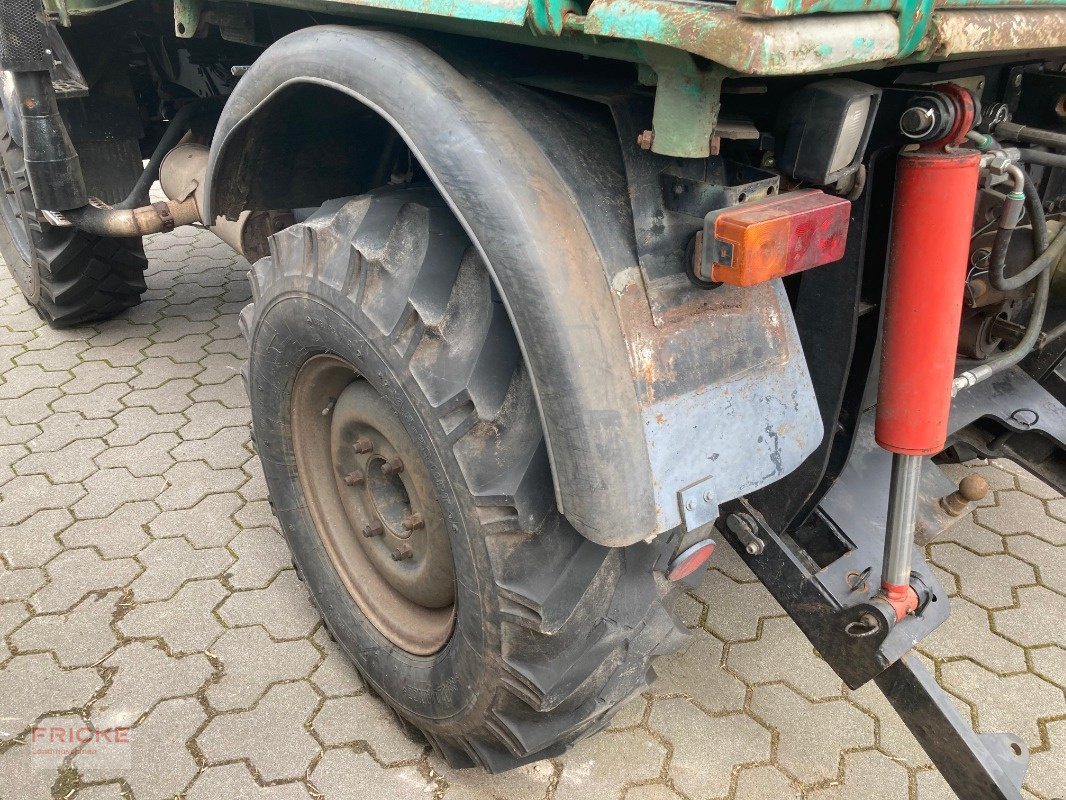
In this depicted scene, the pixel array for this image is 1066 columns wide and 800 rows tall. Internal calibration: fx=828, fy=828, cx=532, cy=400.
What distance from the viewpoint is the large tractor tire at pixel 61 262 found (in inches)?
145

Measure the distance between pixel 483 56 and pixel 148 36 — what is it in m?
2.57

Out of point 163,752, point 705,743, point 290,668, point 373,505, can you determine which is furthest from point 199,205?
point 705,743

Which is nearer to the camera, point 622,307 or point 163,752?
point 622,307

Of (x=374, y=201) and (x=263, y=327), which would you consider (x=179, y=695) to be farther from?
(x=374, y=201)

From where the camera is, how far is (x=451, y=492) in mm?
1428

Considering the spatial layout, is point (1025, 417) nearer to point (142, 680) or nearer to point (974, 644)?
point (974, 644)

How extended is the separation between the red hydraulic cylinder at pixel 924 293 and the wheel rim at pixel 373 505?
3.07 ft

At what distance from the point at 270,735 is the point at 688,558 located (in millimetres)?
1246

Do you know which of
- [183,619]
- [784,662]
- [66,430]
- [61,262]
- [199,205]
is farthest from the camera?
[61,262]

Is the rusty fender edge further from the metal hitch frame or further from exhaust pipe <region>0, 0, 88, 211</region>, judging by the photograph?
exhaust pipe <region>0, 0, 88, 211</region>

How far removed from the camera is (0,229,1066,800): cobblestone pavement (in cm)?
197

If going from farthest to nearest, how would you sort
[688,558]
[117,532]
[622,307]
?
[117,532], [688,558], [622,307]

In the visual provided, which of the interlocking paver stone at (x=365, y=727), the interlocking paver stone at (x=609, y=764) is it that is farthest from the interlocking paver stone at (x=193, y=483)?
the interlocking paver stone at (x=609, y=764)

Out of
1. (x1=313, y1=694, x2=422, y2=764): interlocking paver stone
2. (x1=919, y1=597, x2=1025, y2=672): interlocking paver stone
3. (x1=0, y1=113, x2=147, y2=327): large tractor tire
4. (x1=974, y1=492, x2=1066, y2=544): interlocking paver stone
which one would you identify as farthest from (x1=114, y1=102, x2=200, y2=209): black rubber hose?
(x1=974, y1=492, x2=1066, y2=544): interlocking paver stone
